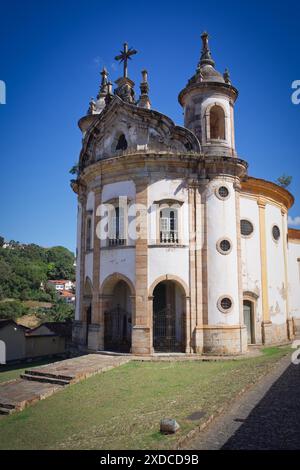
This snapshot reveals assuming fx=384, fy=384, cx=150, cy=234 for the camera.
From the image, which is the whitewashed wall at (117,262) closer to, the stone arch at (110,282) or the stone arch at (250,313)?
the stone arch at (110,282)

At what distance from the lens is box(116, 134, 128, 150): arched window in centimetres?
2084

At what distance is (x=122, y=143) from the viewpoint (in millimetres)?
21031

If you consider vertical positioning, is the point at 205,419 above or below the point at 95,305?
below

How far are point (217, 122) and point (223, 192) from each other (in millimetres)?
4657

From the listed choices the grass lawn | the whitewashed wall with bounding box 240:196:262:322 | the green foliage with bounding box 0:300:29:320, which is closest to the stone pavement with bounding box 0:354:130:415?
the grass lawn

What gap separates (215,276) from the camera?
18844 mm

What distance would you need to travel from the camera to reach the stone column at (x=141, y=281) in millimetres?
17953

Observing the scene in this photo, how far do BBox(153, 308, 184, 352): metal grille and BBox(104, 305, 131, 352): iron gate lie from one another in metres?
1.73

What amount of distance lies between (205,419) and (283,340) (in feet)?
55.4

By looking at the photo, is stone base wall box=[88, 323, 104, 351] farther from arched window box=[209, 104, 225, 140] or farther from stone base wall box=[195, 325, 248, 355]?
arched window box=[209, 104, 225, 140]

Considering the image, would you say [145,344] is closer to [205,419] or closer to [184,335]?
[184,335]
